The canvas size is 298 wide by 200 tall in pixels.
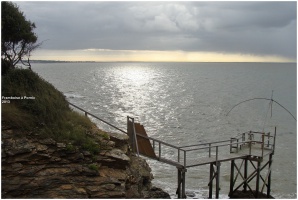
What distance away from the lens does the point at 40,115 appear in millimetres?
12383

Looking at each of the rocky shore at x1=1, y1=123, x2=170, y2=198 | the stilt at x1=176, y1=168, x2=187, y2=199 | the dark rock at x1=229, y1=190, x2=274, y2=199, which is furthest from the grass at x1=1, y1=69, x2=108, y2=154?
the dark rock at x1=229, y1=190, x2=274, y2=199

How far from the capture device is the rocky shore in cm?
1051

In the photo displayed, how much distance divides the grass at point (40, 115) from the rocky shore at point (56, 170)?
0.33 m

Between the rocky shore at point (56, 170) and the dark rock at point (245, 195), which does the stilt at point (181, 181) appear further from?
the rocky shore at point (56, 170)

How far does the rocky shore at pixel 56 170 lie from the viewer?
10508 mm

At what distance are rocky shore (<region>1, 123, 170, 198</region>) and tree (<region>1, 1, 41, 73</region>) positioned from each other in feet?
15.6

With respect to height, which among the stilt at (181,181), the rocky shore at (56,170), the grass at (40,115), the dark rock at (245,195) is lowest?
the dark rock at (245,195)

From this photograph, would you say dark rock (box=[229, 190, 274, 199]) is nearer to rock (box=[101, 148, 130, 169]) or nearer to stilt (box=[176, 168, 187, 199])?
stilt (box=[176, 168, 187, 199])

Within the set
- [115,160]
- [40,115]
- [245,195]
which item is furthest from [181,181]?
[40,115]

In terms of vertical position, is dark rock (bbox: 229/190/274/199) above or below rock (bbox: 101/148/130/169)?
below

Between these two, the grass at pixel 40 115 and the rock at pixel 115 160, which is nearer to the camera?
the grass at pixel 40 115

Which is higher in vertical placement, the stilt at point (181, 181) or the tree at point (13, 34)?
the tree at point (13, 34)

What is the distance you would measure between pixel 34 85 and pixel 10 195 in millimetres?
4954

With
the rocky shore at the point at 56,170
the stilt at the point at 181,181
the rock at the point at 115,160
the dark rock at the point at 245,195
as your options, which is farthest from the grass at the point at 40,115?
the dark rock at the point at 245,195
